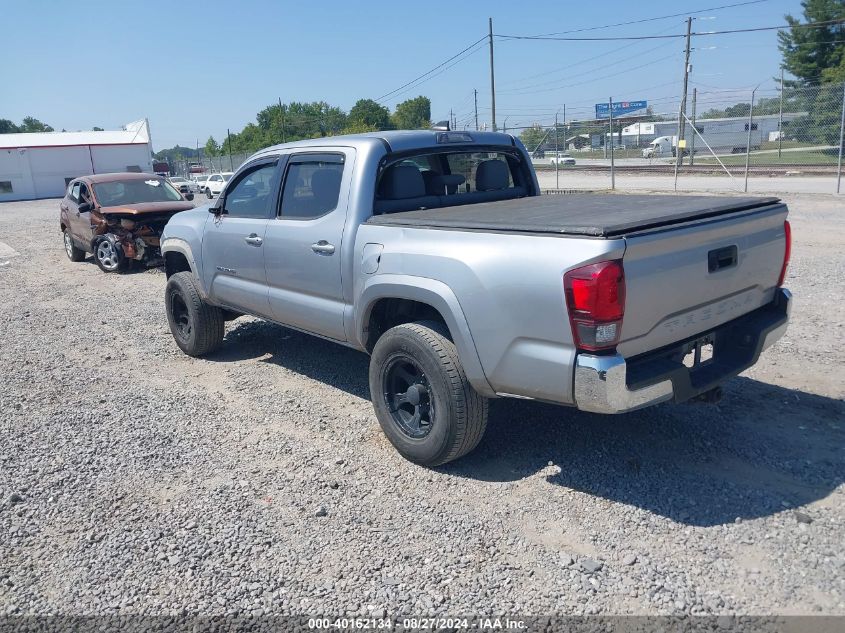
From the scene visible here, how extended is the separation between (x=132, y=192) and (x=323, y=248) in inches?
372

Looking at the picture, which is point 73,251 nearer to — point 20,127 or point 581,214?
point 581,214

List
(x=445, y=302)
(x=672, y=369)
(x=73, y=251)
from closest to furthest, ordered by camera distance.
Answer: (x=672, y=369), (x=445, y=302), (x=73, y=251)

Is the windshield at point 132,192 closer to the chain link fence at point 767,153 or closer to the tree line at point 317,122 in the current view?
the chain link fence at point 767,153

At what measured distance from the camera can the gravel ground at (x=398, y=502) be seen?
10.5 feet

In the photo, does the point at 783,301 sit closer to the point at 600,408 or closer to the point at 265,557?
the point at 600,408

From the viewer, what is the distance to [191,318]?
21.9 ft

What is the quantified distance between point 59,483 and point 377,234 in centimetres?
248

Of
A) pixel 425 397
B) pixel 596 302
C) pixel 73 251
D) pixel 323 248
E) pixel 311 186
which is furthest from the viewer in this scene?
pixel 73 251

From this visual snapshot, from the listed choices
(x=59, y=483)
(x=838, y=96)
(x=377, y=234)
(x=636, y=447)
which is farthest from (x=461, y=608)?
(x=838, y=96)

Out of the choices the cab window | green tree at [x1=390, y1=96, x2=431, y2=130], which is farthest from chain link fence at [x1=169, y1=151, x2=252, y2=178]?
the cab window

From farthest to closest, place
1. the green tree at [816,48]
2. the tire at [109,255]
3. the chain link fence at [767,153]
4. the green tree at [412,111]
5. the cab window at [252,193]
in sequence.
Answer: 1. the green tree at [412,111]
2. the green tree at [816,48]
3. the chain link fence at [767,153]
4. the tire at [109,255]
5. the cab window at [252,193]

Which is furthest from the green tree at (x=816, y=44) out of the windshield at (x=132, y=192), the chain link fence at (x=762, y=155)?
the windshield at (x=132, y=192)

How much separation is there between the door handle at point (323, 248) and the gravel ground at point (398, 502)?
1242mm

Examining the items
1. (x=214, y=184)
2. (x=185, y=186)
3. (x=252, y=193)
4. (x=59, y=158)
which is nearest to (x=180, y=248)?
(x=252, y=193)
